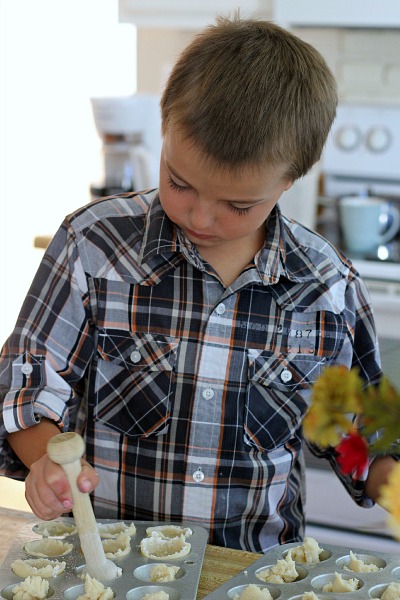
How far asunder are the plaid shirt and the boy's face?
4.1 inches

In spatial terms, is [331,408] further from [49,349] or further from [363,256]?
[363,256]

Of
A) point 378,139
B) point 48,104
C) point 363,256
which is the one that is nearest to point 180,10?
point 378,139

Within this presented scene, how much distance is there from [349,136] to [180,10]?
61 centimetres

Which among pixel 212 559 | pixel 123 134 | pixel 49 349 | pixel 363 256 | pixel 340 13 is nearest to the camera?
pixel 212 559

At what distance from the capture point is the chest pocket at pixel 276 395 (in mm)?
1094

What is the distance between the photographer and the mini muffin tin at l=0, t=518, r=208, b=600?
33.4 inches

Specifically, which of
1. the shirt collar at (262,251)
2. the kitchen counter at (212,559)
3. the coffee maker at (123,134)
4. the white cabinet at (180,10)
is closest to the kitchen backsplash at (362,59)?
the white cabinet at (180,10)

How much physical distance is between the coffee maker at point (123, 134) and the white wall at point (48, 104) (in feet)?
4.75

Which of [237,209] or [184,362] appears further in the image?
[184,362]

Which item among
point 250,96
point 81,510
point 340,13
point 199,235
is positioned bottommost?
point 81,510

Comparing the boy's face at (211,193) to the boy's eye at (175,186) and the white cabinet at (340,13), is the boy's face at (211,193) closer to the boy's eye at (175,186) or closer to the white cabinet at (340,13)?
the boy's eye at (175,186)

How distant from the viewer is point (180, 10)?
7.95ft

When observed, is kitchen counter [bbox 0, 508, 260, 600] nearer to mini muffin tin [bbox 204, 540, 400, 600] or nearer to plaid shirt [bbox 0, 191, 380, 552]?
mini muffin tin [bbox 204, 540, 400, 600]

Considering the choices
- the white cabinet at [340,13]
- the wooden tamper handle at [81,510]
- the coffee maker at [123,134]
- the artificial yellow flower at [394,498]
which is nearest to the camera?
the artificial yellow flower at [394,498]
